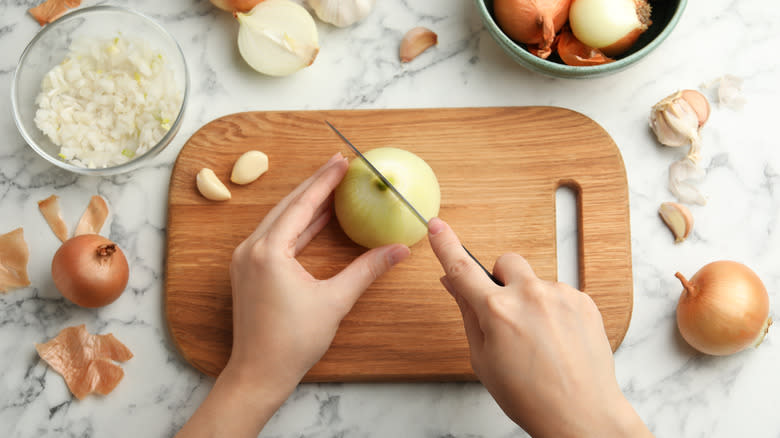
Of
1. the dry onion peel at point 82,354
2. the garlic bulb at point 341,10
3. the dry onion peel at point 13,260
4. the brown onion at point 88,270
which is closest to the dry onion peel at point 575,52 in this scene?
the garlic bulb at point 341,10

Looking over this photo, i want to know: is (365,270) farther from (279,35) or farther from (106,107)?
(106,107)

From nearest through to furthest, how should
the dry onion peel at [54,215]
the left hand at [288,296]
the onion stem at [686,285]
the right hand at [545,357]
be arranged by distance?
the right hand at [545,357]
the left hand at [288,296]
the onion stem at [686,285]
the dry onion peel at [54,215]

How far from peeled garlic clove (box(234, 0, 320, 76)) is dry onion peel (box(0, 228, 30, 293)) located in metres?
0.66

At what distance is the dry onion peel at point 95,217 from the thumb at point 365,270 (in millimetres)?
569

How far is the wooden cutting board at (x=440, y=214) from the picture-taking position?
129cm

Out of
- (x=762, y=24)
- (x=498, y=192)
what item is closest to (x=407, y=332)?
(x=498, y=192)

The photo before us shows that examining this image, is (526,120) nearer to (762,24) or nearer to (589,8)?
(589,8)

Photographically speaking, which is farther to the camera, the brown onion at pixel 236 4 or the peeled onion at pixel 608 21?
the brown onion at pixel 236 4

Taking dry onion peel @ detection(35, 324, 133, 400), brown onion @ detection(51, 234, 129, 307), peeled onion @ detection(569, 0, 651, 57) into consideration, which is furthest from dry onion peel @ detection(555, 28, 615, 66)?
dry onion peel @ detection(35, 324, 133, 400)

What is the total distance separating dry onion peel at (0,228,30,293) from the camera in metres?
1.36

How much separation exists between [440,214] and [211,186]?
1.60 feet

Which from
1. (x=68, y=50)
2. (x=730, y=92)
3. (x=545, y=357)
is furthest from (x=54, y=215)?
(x=730, y=92)

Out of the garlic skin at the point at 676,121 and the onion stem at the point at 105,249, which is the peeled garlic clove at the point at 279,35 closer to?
the onion stem at the point at 105,249

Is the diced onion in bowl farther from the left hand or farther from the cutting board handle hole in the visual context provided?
the cutting board handle hole
